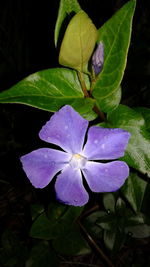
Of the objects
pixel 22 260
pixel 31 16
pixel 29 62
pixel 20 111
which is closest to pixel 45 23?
pixel 31 16

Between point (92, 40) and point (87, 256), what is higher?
point (92, 40)

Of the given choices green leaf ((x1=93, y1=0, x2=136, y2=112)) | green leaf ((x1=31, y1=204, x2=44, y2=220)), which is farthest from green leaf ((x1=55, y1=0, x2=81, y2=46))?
green leaf ((x1=31, y1=204, x2=44, y2=220))

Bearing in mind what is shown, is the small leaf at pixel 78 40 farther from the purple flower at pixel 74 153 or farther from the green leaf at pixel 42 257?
the green leaf at pixel 42 257

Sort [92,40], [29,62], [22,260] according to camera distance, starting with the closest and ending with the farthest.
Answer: [92,40] → [22,260] → [29,62]

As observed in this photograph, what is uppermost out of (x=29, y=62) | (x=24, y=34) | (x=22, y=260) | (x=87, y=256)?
(x=24, y=34)

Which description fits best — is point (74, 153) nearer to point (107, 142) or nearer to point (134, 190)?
point (107, 142)

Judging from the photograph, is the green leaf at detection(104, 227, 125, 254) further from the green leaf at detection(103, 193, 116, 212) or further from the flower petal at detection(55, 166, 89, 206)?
the flower petal at detection(55, 166, 89, 206)

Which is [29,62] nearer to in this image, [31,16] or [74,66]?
[31,16]
